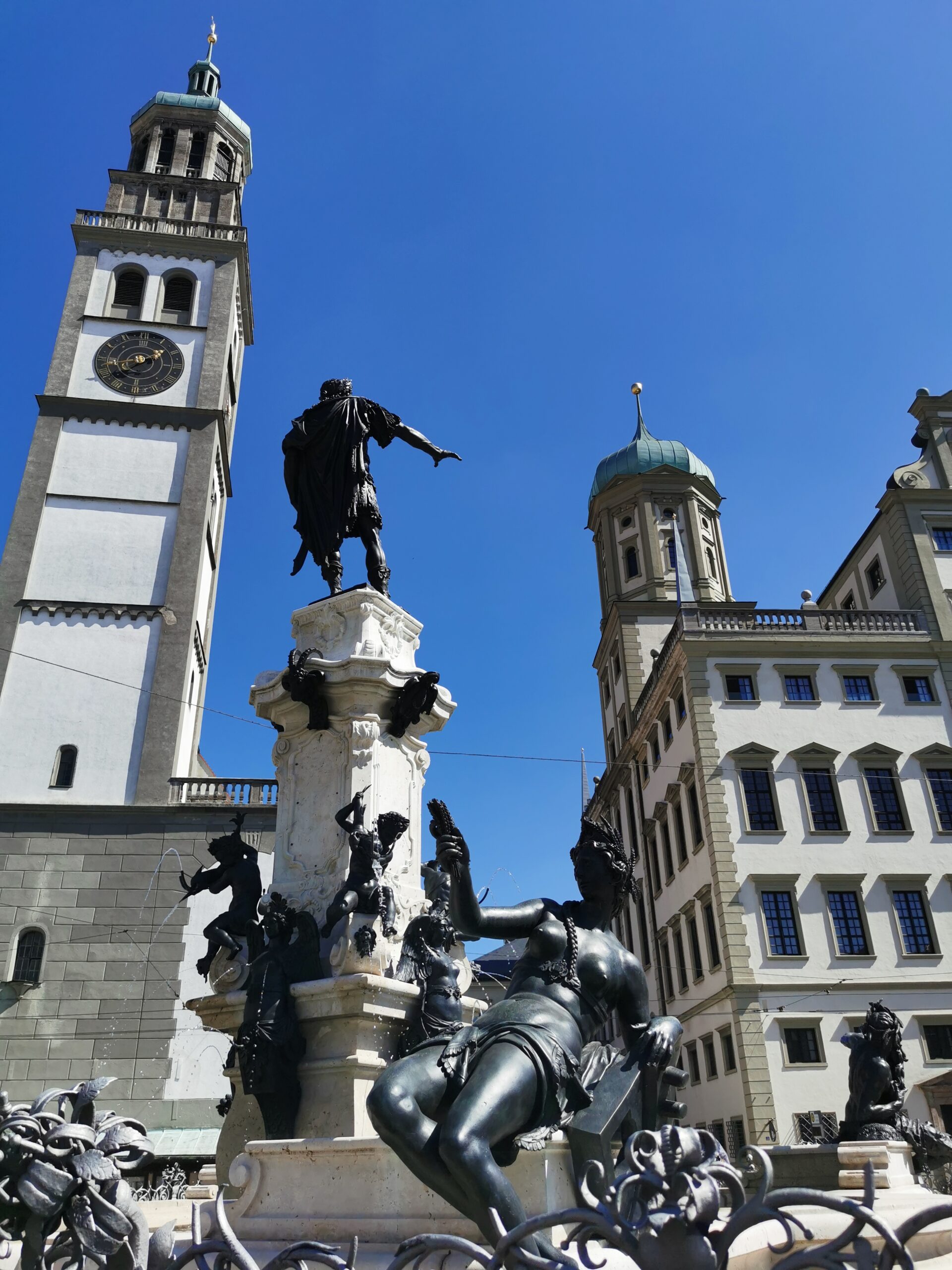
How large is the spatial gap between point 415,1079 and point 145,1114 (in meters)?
20.8

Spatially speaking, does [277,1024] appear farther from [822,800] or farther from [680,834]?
[680,834]

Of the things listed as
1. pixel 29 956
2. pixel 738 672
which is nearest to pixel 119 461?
pixel 29 956

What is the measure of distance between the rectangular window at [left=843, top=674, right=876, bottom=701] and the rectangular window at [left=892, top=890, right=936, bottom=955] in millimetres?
6399

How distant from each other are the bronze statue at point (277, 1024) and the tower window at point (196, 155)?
39.0 m

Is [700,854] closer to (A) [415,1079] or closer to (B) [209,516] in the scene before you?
(B) [209,516]

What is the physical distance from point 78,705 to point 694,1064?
22.3 m

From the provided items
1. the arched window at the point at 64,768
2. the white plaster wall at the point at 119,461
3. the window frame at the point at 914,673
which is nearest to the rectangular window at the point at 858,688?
the window frame at the point at 914,673

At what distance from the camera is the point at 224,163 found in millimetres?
39438

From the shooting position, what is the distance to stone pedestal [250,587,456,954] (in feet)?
23.3

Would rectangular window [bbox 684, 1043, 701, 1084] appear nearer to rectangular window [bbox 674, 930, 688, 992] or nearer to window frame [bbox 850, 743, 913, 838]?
rectangular window [bbox 674, 930, 688, 992]

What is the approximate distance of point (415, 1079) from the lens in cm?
338

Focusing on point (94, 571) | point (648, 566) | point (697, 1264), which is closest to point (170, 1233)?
point (697, 1264)

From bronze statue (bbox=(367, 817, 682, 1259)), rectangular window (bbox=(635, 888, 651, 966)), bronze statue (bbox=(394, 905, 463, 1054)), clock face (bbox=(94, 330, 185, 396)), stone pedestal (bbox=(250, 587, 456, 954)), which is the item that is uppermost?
clock face (bbox=(94, 330, 185, 396))

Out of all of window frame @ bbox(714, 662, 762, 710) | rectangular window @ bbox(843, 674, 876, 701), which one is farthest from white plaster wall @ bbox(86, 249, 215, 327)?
rectangular window @ bbox(843, 674, 876, 701)
